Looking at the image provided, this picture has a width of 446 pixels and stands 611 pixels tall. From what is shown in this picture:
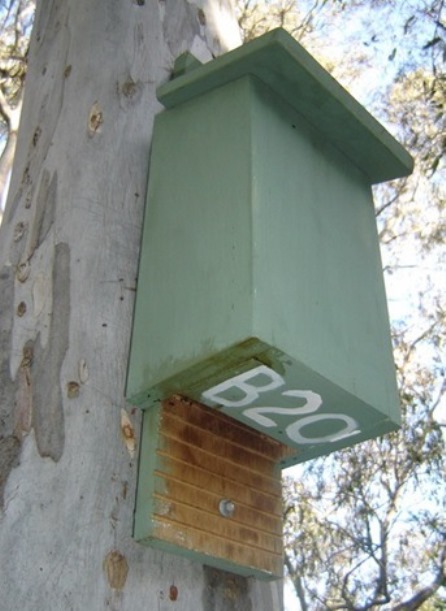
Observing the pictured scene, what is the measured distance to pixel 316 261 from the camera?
148 cm

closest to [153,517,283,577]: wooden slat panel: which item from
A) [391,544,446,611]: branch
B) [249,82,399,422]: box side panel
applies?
[249,82,399,422]: box side panel

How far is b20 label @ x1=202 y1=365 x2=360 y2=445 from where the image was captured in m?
1.32

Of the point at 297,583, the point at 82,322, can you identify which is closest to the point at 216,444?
the point at 82,322

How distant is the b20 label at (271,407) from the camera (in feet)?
4.33

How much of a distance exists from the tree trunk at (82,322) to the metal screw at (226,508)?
92mm

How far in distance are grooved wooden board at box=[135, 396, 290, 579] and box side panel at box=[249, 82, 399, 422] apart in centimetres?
22

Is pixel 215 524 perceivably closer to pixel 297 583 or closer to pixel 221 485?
pixel 221 485

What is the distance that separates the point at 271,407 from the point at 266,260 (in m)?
0.25

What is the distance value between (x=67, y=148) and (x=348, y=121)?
0.56 meters

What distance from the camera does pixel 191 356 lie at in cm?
130

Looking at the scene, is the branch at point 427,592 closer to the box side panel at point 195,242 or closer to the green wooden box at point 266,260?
the green wooden box at point 266,260

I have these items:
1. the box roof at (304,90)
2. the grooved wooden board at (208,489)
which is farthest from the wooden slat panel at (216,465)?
the box roof at (304,90)

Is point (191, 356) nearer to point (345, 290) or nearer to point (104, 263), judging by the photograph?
point (104, 263)

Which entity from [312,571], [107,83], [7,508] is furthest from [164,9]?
[312,571]
